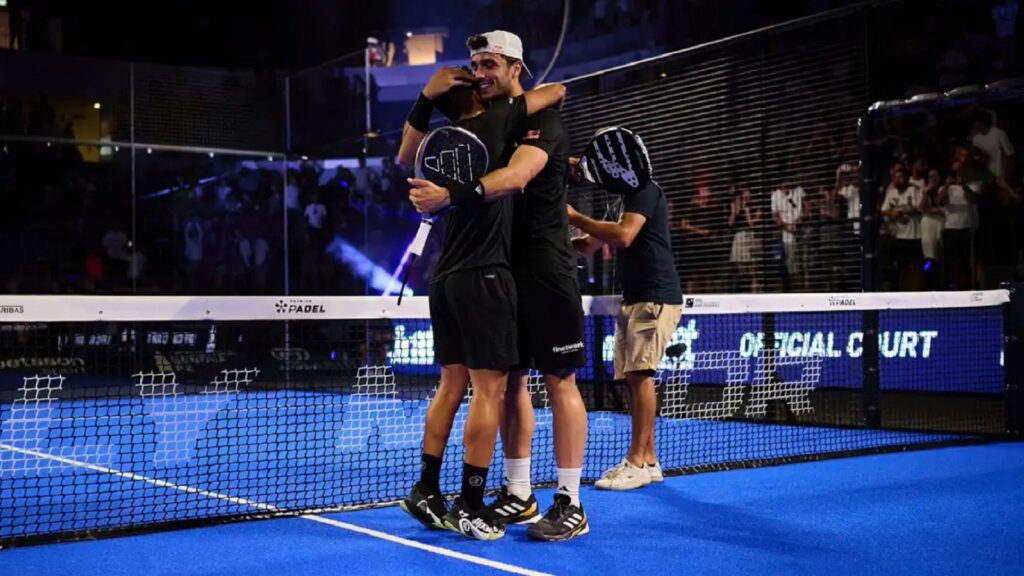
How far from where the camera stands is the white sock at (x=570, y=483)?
15.0ft

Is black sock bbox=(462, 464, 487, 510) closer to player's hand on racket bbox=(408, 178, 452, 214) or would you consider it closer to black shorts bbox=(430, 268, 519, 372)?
black shorts bbox=(430, 268, 519, 372)

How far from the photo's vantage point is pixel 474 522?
14.7ft

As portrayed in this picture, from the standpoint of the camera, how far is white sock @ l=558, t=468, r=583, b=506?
4.56 m

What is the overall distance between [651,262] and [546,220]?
4.82 ft

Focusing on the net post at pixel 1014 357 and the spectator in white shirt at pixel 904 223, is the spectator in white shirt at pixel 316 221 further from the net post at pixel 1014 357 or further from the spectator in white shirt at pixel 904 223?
the net post at pixel 1014 357

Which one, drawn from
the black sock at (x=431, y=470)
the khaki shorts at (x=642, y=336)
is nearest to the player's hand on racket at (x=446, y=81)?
the black sock at (x=431, y=470)

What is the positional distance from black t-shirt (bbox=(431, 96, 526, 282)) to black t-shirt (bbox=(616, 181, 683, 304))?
5.10ft

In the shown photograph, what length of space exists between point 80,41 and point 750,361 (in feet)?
45.6

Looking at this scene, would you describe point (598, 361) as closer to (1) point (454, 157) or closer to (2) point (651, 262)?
(2) point (651, 262)

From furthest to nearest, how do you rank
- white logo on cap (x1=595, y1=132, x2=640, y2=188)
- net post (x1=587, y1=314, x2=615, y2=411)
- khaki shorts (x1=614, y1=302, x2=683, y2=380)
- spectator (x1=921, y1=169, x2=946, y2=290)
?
spectator (x1=921, y1=169, x2=946, y2=290) < net post (x1=587, y1=314, x2=615, y2=411) < khaki shorts (x1=614, y1=302, x2=683, y2=380) < white logo on cap (x1=595, y1=132, x2=640, y2=188)

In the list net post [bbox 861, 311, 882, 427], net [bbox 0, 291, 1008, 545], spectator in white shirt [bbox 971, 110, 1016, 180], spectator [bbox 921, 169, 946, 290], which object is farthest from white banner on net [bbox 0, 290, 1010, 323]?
spectator in white shirt [bbox 971, 110, 1016, 180]

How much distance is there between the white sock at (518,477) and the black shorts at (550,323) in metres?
0.43

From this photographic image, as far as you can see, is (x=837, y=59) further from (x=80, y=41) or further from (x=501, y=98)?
(x=80, y=41)

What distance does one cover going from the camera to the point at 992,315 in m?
8.63
